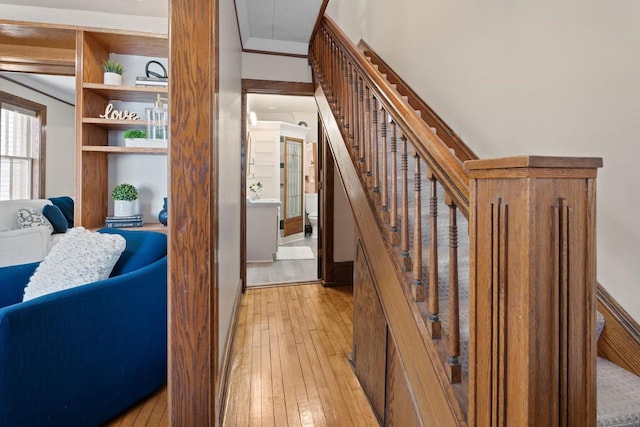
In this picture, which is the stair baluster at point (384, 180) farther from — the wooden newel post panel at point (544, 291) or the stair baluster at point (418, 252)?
the wooden newel post panel at point (544, 291)

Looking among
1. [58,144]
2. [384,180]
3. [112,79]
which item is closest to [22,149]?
[58,144]

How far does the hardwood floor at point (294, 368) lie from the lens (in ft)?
5.46

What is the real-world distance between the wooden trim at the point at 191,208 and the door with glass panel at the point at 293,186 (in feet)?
17.3

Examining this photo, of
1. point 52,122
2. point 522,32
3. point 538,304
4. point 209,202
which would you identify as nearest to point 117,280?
point 209,202

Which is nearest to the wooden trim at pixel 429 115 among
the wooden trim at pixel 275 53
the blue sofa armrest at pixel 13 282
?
the wooden trim at pixel 275 53

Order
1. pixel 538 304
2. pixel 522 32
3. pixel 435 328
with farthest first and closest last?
pixel 522 32 < pixel 435 328 < pixel 538 304

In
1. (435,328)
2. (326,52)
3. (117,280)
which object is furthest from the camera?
(326,52)

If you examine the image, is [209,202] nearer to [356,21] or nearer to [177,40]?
[177,40]

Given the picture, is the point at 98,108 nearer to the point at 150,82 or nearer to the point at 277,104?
the point at 150,82

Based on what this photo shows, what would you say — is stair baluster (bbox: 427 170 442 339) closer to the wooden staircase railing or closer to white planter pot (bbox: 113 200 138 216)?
the wooden staircase railing

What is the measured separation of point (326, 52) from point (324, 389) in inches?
98.2

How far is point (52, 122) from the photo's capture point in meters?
2.83

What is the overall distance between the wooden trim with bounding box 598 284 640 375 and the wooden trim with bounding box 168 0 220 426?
60.5 inches

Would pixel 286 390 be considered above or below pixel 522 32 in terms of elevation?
below
